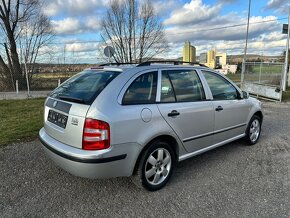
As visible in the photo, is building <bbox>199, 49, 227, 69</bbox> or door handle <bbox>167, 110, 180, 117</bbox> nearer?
door handle <bbox>167, 110, 180, 117</bbox>

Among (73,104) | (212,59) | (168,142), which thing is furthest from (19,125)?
(212,59)

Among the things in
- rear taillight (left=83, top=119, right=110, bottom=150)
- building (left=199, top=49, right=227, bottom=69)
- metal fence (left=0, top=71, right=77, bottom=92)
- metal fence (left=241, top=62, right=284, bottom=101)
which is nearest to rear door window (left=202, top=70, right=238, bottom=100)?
rear taillight (left=83, top=119, right=110, bottom=150)

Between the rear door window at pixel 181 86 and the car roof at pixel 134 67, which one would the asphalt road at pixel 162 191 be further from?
the car roof at pixel 134 67

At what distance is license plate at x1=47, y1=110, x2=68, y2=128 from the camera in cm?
303

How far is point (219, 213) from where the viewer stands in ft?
9.29

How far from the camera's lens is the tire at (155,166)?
3.13m

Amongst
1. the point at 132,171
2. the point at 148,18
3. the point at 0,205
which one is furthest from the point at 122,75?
the point at 148,18

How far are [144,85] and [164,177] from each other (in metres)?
1.26

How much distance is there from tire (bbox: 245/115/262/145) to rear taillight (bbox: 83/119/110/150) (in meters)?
3.33

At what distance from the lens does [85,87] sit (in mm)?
3236

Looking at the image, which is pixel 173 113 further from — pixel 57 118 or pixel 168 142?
pixel 57 118

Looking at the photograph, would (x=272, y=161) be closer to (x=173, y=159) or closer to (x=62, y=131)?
(x=173, y=159)

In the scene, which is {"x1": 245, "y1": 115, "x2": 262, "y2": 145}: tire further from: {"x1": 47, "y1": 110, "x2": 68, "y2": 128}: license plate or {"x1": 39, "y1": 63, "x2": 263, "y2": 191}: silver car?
{"x1": 47, "y1": 110, "x2": 68, "y2": 128}: license plate

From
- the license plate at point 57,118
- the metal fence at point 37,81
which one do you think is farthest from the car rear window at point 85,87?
the metal fence at point 37,81
